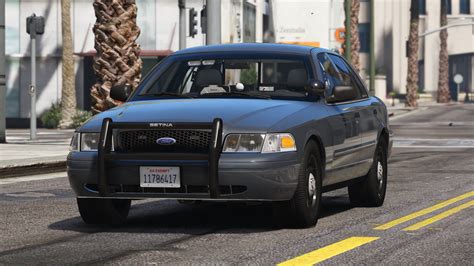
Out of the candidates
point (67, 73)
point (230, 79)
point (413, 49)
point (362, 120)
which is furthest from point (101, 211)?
point (413, 49)

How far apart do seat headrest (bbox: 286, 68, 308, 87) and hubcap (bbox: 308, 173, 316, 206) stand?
1.20m

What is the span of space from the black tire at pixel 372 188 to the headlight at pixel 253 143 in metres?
2.90

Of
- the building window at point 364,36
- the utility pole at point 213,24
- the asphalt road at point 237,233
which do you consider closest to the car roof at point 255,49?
the asphalt road at point 237,233

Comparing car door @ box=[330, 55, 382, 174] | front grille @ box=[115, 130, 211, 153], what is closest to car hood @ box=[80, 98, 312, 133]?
front grille @ box=[115, 130, 211, 153]

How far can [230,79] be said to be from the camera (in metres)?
12.9

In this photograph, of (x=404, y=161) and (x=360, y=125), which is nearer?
(x=360, y=125)

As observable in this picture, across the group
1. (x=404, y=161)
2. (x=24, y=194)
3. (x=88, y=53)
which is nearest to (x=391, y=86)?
(x=88, y=53)

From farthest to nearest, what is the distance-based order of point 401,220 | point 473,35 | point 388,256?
1. point 473,35
2. point 401,220
3. point 388,256

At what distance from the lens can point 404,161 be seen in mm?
23609

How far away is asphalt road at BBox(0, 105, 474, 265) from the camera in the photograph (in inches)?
378

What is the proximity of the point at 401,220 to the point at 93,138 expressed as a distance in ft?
10.2

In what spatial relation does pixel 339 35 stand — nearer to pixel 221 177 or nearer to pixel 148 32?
pixel 148 32

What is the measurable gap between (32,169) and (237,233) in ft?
31.8

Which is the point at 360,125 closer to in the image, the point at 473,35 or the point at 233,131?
the point at 233,131
